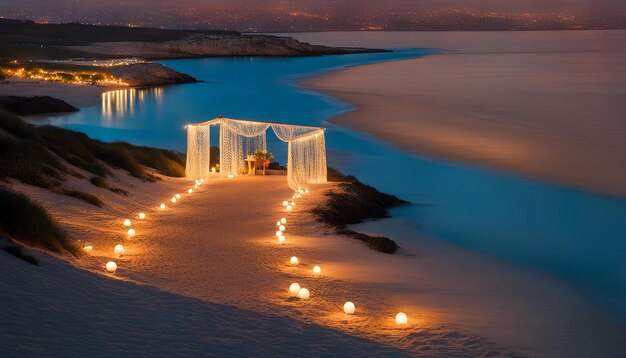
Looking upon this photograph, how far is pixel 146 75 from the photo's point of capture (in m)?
51.7

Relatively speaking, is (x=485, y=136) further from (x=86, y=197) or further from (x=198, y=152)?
(x=86, y=197)

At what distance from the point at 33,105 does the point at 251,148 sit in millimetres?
16586

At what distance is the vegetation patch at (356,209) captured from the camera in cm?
1104

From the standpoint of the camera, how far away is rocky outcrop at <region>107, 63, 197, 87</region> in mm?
50562

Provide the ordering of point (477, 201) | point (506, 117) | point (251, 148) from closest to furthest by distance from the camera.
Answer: point (477, 201) < point (251, 148) < point (506, 117)

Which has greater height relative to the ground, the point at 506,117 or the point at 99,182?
the point at 99,182

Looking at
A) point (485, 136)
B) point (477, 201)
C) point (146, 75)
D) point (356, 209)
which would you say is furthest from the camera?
point (146, 75)

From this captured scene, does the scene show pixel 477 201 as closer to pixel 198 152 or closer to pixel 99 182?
pixel 198 152

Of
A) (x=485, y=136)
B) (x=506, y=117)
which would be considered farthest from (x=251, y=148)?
(x=506, y=117)

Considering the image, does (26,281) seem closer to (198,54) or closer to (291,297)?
(291,297)

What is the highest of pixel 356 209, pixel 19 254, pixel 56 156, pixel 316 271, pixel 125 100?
pixel 19 254

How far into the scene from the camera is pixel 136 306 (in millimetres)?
6199

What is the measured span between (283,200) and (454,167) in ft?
29.3

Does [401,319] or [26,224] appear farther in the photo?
[26,224]
